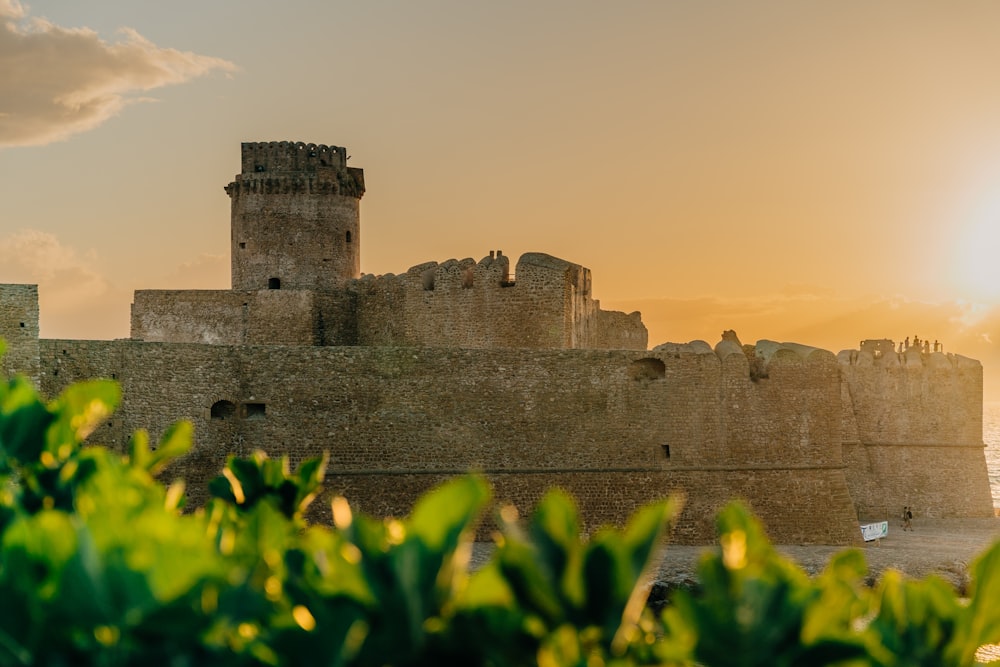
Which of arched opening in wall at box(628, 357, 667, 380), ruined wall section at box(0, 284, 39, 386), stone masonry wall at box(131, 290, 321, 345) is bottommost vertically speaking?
arched opening in wall at box(628, 357, 667, 380)

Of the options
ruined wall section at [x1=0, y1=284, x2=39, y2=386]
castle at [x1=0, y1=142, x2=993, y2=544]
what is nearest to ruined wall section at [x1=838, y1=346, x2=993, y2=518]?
castle at [x1=0, y1=142, x2=993, y2=544]

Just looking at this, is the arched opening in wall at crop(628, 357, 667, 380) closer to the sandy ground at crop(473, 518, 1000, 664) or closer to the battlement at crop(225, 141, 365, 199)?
the sandy ground at crop(473, 518, 1000, 664)

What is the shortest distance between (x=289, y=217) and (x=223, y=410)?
894cm

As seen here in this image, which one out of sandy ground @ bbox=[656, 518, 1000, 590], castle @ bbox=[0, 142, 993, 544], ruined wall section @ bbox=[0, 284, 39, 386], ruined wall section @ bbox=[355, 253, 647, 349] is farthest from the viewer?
ruined wall section @ bbox=[355, 253, 647, 349]

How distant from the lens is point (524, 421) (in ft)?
64.0

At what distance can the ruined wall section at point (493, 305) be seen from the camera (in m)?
22.6

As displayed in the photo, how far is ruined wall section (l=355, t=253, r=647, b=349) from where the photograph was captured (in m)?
22.6

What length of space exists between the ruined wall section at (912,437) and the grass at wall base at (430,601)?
77.9 feet

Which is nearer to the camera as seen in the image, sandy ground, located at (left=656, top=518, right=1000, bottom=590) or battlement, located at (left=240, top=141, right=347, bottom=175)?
sandy ground, located at (left=656, top=518, right=1000, bottom=590)

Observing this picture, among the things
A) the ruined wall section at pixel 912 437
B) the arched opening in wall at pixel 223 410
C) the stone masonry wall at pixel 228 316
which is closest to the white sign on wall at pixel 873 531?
the ruined wall section at pixel 912 437

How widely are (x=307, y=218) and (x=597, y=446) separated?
33.6 feet

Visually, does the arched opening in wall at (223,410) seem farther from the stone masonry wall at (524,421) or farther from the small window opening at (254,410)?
the small window opening at (254,410)

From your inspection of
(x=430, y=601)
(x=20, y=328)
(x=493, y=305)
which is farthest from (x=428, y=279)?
(x=430, y=601)

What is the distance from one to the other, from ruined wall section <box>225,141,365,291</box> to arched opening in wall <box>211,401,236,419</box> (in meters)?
8.07
